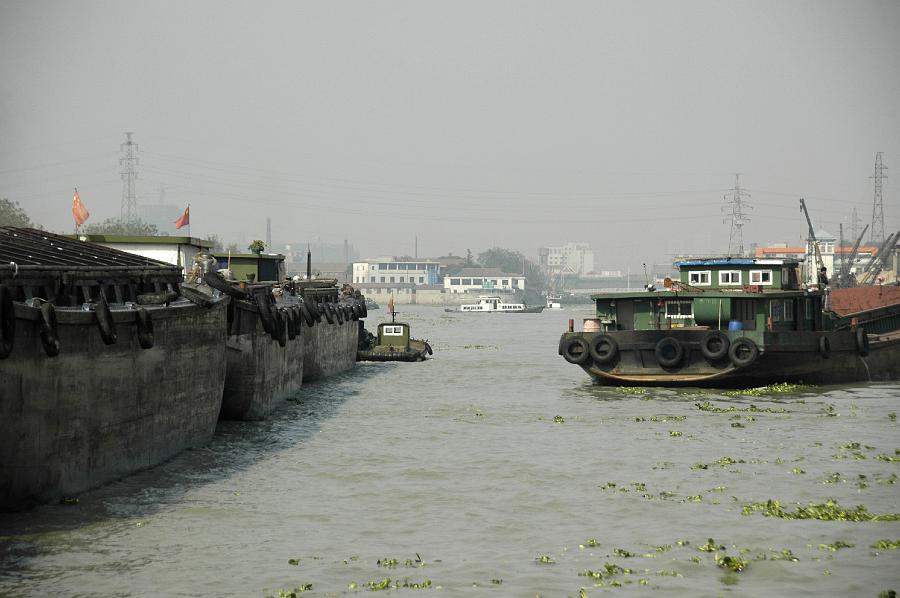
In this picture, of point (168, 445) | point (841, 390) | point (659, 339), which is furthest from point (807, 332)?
point (168, 445)

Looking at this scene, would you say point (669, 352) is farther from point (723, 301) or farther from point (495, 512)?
point (495, 512)

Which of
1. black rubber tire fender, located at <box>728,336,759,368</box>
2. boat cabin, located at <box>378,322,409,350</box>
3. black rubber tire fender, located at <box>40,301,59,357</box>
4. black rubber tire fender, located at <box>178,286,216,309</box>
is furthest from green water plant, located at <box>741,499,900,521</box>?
boat cabin, located at <box>378,322,409,350</box>

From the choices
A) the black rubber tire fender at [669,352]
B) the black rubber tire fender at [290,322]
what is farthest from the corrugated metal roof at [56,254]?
the black rubber tire fender at [669,352]

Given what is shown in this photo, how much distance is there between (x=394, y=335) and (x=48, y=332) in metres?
38.4

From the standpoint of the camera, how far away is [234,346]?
2695 centimetres

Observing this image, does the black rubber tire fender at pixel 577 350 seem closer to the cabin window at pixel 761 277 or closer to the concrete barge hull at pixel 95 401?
the cabin window at pixel 761 277

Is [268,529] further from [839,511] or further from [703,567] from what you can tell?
[839,511]

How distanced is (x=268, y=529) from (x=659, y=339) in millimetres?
20679

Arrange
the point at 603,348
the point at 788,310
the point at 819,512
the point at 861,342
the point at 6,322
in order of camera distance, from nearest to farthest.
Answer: the point at 6,322, the point at 819,512, the point at 603,348, the point at 788,310, the point at 861,342

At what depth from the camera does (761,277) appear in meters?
37.7

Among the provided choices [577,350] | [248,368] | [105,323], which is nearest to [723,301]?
[577,350]

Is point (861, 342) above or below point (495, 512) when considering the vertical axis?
above

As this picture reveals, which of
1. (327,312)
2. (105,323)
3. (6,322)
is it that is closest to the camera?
(6,322)

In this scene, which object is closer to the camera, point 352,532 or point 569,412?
point 352,532
